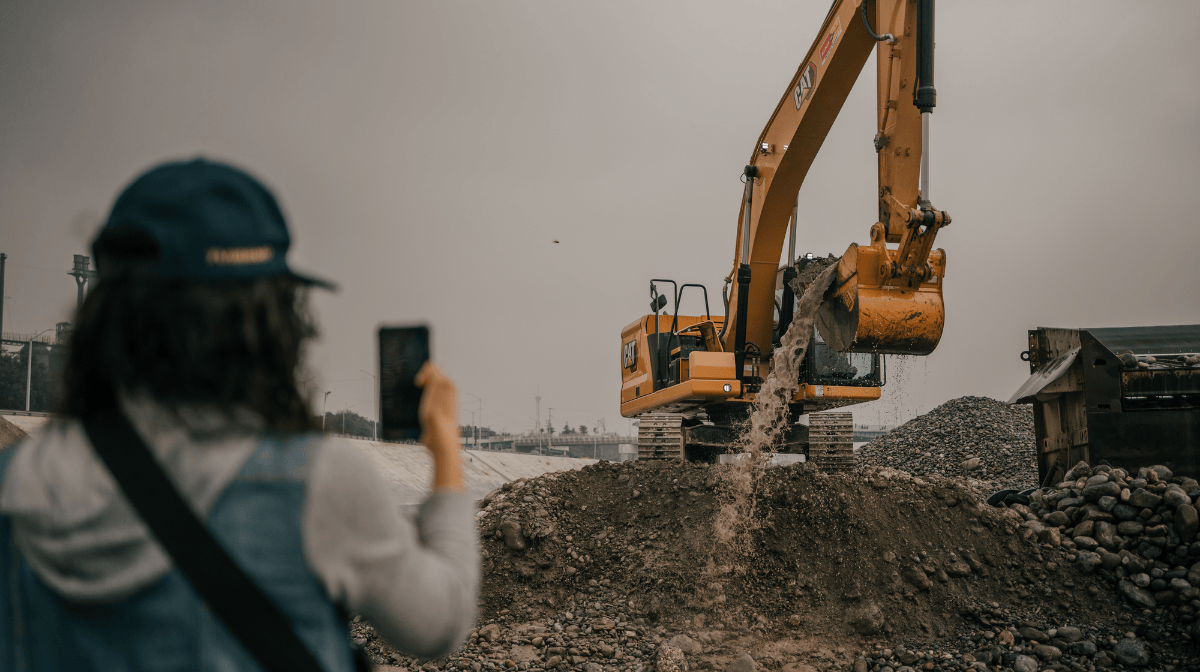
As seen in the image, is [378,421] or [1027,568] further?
[1027,568]

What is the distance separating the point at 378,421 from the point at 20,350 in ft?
64.5

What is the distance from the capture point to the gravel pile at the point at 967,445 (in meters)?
12.3

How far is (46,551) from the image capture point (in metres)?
0.95

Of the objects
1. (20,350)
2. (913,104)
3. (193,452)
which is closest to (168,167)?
(193,452)

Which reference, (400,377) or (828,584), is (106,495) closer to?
(400,377)

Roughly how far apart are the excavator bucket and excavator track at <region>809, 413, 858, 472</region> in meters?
3.03

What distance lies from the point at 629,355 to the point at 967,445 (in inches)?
259

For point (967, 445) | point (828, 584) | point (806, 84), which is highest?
point (806, 84)

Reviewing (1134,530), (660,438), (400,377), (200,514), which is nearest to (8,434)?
(660,438)

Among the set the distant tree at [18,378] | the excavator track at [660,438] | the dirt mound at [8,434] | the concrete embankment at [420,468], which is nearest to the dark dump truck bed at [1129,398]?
the excavator track at [660,438]

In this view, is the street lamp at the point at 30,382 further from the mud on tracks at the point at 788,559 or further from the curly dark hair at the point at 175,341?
the curly dark hair at the point at 175,341

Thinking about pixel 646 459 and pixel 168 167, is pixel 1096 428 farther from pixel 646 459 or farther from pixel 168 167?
pixel 168 167

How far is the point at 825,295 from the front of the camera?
6738 millimetres

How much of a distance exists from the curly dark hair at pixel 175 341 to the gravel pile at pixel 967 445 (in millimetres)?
10953
